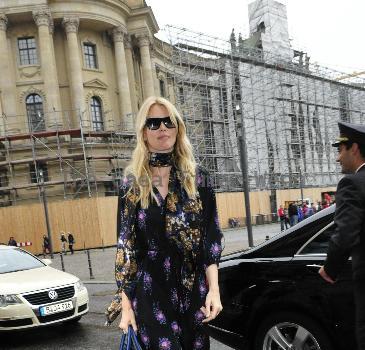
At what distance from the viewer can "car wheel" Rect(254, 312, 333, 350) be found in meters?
3.84

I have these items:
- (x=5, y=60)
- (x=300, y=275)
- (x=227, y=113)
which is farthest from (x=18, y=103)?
(x=300, y=275)

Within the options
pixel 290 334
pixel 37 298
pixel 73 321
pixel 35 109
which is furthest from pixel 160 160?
pixel 35 109

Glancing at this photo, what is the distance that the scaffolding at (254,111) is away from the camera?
43531mm

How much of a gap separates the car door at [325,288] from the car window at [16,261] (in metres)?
5.95

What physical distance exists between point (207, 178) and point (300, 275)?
1.70m

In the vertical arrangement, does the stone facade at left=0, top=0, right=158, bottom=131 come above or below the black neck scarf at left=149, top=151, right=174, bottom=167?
above

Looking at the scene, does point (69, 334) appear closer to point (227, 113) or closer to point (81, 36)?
point (81, 36)

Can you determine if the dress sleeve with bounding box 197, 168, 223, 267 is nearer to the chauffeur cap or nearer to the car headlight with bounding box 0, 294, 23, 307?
the chauffeur cap

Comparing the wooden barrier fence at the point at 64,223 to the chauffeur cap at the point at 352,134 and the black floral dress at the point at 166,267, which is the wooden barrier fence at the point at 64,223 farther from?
the black floral dress at the point at 166,267

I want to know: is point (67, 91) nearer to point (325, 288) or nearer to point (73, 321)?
point (73, 321)

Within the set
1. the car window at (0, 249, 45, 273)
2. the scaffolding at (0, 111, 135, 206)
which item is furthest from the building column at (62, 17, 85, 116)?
the car window at (0, 249, 45, 273)

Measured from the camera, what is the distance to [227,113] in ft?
153

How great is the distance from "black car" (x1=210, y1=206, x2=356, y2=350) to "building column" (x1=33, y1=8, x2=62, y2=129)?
35120 millimetres

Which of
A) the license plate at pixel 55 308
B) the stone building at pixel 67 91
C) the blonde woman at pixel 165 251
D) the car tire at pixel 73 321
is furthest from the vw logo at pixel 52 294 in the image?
the stone building at pixel 67 91
